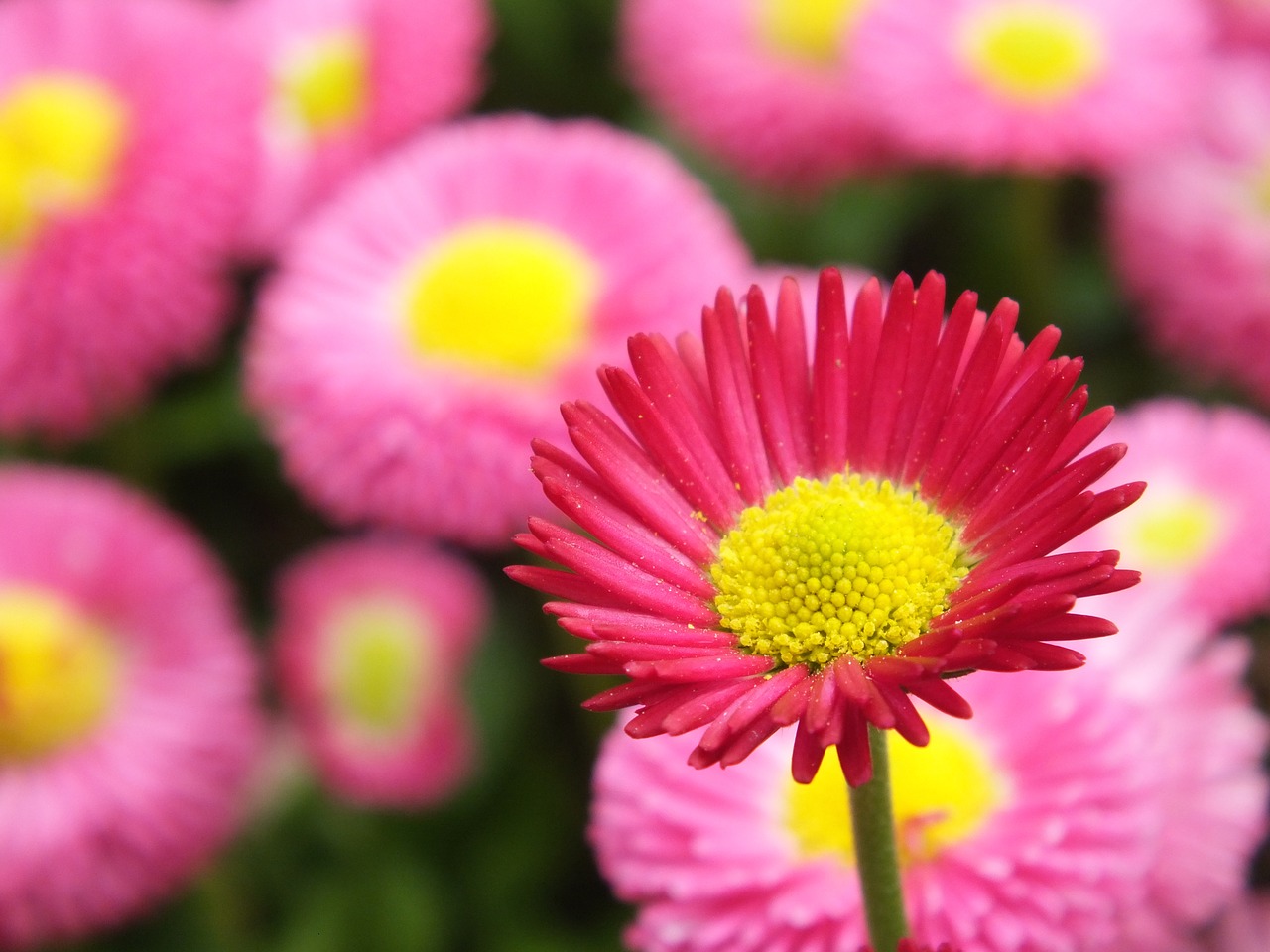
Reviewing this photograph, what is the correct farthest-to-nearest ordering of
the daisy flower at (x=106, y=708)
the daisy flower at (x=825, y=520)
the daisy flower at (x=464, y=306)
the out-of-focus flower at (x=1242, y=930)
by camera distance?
the daisy flower at (x=106, y=708) < the daisy flower at (x=464, y=306) < the out-of-focus flower at (x=1242, y=930) < the daisy flower at (x=825, y=520)

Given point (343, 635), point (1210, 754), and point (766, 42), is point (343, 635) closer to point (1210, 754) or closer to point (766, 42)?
point (766, 42)

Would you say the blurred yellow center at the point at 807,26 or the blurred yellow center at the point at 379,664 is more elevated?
the blurred yellow center at the point at 807,26

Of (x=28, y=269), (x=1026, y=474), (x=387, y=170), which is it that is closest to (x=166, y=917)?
(x=28, y=269)

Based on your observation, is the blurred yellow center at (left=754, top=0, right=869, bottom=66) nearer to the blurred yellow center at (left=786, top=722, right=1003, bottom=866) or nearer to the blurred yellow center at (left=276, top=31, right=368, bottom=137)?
the blurred yellow center at (left=276, top=31, right=368, bottom=137)

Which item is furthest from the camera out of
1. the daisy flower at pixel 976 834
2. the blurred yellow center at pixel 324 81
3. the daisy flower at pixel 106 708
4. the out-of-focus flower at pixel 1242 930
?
the blurred yellow center at pixel 324 81

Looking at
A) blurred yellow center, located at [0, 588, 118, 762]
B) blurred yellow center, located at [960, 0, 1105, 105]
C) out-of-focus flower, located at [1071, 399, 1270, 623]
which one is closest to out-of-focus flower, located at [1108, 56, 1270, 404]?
blurred yellow center, located at [960, 0, 1105, 105]

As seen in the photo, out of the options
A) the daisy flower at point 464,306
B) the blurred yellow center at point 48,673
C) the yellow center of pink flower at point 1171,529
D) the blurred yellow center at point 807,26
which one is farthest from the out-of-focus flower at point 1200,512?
the blurred yellow center at point 48,673

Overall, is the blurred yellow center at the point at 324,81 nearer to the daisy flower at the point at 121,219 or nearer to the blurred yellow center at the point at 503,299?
the daisy flower at the point at 121,219
